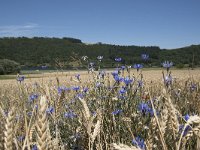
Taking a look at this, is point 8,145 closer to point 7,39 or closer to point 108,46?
point 108,46

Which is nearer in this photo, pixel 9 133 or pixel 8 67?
pixel 9 133

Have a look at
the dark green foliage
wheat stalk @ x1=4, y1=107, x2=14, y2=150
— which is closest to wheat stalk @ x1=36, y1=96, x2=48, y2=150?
wheat stalk @ x1=4, y1=107, x2=14, y2=150

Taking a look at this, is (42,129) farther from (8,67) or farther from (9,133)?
(8,67)

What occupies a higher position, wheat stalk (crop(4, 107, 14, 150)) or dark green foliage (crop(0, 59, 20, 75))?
wheat stalk (crop(4, 107, 14, 150))

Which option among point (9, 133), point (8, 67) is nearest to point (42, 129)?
point (9, 133)

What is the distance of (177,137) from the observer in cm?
107

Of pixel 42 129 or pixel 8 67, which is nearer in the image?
pixel 42 129

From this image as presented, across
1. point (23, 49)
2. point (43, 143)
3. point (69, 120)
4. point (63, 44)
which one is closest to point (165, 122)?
point (43, 143)

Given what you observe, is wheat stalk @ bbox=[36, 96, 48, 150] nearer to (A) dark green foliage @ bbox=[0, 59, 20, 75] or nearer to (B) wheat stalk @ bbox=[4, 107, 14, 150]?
(B) wheat stalk @ bbox=[4, 107, 14, 150]

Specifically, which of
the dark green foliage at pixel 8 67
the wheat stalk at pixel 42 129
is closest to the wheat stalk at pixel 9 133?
the wheat stalk at pixel 42 129

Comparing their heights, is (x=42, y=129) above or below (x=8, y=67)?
above

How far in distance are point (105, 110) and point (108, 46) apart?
4885 inches

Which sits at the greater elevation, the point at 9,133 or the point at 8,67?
the point at 9,133

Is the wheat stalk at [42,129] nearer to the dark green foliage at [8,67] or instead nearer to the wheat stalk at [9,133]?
the wheat stalk at [9,133]
